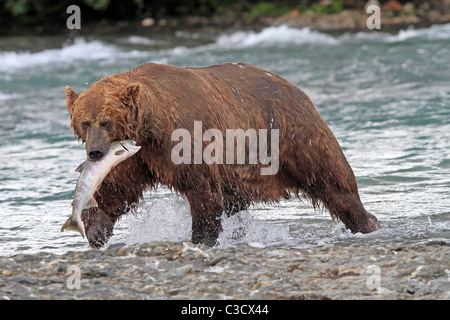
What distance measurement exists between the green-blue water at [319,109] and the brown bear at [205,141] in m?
0.35

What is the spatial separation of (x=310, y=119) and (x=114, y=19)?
18.6m

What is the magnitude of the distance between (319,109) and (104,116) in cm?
745

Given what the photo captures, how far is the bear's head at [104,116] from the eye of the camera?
468 centimetres

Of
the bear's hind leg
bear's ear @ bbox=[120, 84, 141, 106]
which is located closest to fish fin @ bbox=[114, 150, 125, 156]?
bear's ear @ bbox=[120, 84, 141, 106]

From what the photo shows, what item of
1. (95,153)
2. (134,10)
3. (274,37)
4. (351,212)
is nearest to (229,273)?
(95,153)

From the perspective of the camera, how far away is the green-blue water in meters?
6.15

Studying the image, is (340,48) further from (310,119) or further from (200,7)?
(310,119)

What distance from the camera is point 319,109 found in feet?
38.8

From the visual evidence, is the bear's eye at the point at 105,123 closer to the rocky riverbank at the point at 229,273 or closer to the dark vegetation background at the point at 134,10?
the rocky riverbank at the point at 229,273

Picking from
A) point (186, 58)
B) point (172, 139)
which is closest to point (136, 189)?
point (172, 139)

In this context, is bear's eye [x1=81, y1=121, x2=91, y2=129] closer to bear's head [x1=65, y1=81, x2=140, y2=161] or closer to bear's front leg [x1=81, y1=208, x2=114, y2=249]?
bear's head [x1=65, y1=81, x2=140, y2=161]

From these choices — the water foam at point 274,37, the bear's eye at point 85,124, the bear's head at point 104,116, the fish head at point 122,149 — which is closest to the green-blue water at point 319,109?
the water foam at point 274,37

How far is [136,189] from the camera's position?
531cm

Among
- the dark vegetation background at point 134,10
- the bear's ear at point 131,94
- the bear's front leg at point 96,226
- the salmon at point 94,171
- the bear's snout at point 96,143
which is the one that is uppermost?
the dark vegetation background at point 134,10
